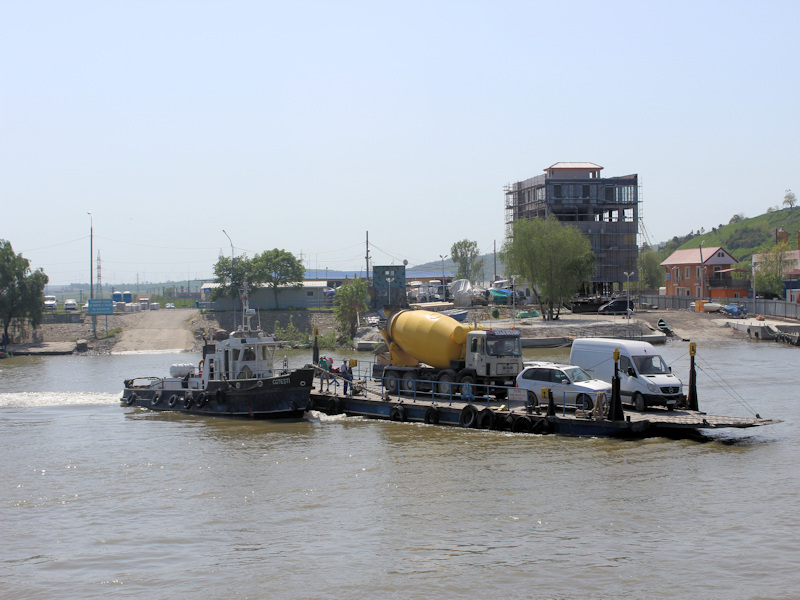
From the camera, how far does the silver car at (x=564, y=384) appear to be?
25.9 meters

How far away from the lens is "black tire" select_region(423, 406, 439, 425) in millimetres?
27797

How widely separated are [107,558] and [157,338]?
67.6 metres

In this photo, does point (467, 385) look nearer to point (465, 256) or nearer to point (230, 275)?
point (230, 275)

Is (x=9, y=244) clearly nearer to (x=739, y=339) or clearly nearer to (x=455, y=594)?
(x=739, y=339)

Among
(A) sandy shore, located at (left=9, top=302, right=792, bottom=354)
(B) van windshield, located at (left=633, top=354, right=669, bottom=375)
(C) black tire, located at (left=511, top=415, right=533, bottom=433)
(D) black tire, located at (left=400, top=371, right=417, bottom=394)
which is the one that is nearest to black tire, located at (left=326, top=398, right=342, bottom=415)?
(D) black tire, located at (left=400, top=371, right=417, bottom=394)

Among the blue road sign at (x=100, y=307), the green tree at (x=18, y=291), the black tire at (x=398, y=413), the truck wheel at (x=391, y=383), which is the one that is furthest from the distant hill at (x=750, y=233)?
the black tire at (x=398, y=413)

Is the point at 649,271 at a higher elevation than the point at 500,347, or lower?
higher

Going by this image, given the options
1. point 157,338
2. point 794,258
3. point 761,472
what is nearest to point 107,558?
point 761,472

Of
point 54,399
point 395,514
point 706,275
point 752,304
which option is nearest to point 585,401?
point 395,514

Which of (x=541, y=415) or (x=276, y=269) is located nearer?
(x=541, y=415)

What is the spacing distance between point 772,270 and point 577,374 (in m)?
77.3

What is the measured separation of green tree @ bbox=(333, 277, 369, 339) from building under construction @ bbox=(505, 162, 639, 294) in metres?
36.8

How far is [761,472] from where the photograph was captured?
20547mm

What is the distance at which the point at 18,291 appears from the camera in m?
77.9
